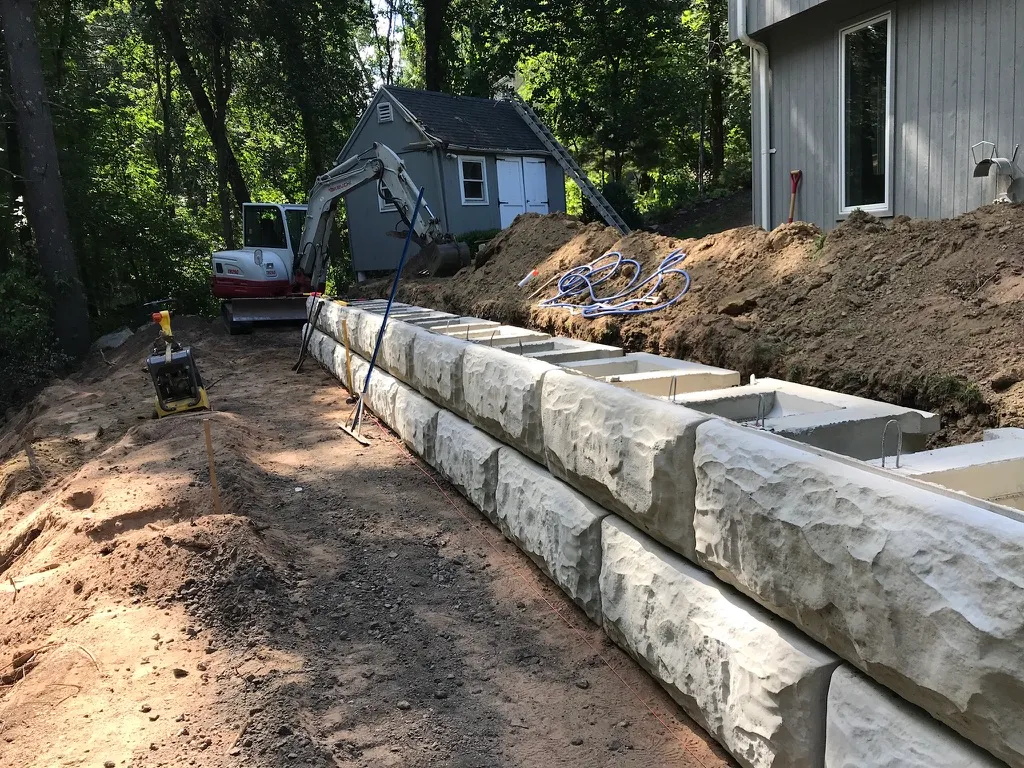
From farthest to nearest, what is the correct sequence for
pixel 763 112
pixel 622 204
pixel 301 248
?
pixel 622 204 → pixel 301 248 → pixel 763 112

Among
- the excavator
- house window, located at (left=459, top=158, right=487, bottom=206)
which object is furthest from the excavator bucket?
house window, located at (left=459, top=158, right=487, bottom=206)

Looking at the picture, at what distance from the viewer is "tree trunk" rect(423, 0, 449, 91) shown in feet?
85.1

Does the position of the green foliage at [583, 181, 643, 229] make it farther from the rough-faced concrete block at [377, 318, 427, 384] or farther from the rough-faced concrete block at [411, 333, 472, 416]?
the rough-faced concrete block at [411, 333, 472, 416]

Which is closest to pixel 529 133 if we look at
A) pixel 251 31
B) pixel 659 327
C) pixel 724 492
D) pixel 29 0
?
pixel 251 31

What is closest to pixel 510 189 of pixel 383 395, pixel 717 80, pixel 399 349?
pixel 717 80

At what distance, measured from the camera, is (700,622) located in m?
2.30

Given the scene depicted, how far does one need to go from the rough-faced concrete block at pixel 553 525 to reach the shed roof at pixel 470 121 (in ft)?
53.2

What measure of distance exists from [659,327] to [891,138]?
10.4 ft

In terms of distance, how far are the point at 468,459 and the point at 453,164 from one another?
628 inches

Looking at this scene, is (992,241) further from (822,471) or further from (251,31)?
(251,31)

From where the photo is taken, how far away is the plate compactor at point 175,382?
7.75 metres

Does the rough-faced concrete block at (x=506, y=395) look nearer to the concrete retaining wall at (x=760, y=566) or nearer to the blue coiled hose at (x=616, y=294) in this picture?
the concrete retaining wall at (x=760, y=566)

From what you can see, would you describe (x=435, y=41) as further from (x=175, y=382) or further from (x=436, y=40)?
(x=175, y=382)

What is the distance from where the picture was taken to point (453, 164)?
19.1 m
